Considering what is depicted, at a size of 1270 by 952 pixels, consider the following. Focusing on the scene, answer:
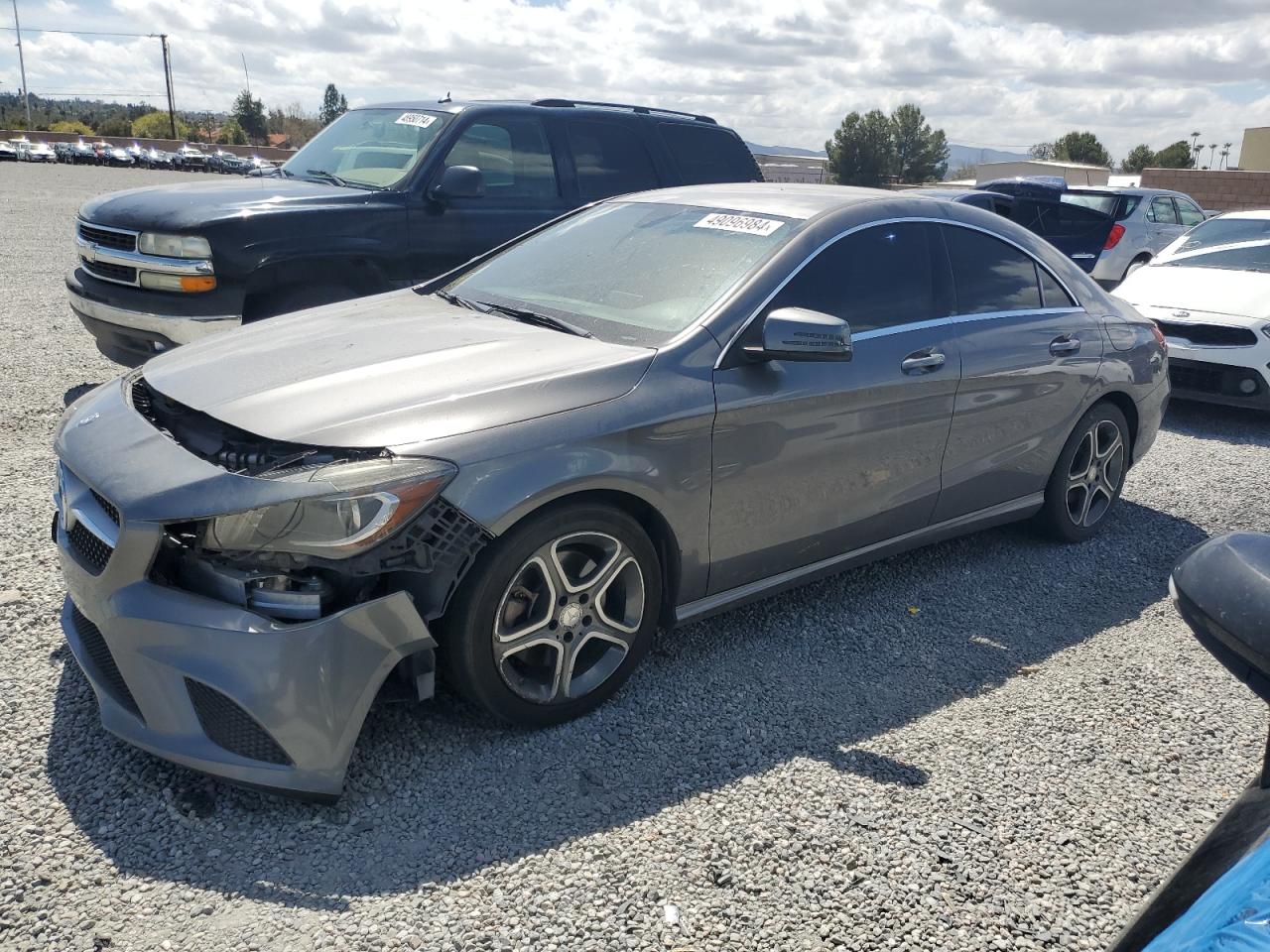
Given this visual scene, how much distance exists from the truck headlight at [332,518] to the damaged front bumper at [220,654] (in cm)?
5

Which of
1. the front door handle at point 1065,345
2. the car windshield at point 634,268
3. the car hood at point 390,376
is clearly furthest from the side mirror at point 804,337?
the front door handle at point 1065,345

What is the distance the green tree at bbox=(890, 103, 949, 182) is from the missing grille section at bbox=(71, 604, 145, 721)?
249 feet

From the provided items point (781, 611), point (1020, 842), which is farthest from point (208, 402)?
point (1020, 842)

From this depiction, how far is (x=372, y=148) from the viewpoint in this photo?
7.19 metres

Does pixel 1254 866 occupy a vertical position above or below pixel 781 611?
above

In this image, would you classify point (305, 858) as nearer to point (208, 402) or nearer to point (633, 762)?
point (633, 762)

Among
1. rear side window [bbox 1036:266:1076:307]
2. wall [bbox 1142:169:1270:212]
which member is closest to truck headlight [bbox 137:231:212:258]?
rear side window [bbox 1036:266:1076:307]

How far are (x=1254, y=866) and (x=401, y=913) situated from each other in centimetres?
189

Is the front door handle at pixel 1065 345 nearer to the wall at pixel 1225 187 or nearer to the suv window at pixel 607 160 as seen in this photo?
the suv window at pixel 607 160

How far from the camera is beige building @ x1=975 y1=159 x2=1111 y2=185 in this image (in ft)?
138

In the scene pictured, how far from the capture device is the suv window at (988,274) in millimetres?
4539

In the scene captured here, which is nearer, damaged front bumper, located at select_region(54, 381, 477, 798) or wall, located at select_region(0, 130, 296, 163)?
damaged front bumper, located at select_region(54, 381, 477, 798)

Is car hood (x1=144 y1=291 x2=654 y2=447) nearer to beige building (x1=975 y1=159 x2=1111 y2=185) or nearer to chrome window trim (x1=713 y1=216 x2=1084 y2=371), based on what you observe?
chrome window trim (x1=713 y1=216 x2=1084 y2=371)

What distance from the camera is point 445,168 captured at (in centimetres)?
681
